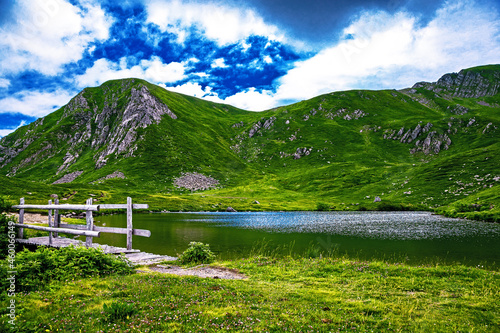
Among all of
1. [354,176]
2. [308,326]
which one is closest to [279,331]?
[308,326]

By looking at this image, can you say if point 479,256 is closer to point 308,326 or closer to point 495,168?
point 308,326

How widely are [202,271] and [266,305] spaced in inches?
343

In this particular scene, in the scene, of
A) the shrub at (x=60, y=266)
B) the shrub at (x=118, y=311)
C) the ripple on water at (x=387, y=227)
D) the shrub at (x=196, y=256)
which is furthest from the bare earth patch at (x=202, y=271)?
the ripple on water at (x=387, y=227)

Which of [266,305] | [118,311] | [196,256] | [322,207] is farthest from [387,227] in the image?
[322,207]

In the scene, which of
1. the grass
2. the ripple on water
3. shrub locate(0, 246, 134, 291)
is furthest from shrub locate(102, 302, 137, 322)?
the ripple on water

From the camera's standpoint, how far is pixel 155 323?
337 inches

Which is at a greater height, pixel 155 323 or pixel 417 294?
pixel 155 323

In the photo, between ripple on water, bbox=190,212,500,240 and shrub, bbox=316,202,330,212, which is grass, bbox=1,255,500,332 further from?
shrub, bbox=316,202,330,212

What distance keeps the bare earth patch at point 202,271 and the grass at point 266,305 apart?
1743mm

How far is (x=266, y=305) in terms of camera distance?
35.1 ft

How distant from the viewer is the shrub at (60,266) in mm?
12523

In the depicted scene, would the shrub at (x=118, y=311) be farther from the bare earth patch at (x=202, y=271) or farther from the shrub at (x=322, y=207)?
the shrub at (x=322, y=207)

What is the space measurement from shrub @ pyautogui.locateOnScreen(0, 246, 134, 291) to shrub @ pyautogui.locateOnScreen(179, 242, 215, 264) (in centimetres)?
556

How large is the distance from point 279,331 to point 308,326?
0.99 m
